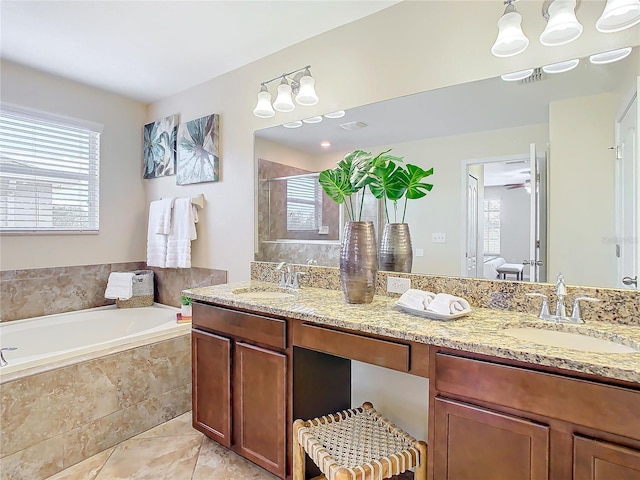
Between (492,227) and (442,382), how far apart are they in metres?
0.83

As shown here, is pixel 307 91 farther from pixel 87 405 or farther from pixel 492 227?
pixel 87 405

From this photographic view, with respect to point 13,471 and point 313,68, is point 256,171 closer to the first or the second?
point 313,68

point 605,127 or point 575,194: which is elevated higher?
point 605,127

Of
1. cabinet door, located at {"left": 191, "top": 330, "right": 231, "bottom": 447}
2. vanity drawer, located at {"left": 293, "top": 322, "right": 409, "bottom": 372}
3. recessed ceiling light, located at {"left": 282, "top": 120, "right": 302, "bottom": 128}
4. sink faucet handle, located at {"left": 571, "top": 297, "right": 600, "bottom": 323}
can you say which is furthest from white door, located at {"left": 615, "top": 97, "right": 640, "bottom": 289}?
cabinet door, located at {"left": 191, "top": 330, "right": 231, "bottom": 447}

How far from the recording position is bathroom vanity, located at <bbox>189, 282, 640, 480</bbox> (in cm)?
95

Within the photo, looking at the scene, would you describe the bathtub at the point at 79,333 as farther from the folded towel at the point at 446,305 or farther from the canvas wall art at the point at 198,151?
the folded towel at the point at 446,305

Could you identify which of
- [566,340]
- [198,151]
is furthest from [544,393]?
[198,151]

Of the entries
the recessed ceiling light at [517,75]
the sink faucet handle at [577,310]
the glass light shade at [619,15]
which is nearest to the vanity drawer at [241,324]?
the sink faucet handle at [577,310]

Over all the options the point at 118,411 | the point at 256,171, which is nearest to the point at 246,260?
the point at 256,171

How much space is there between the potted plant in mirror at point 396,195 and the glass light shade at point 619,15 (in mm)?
843

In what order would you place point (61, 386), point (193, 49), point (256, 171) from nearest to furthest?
point (61, 386)
point (193, 49)
point (256, 171)

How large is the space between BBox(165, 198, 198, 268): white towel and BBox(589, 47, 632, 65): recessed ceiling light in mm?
2631

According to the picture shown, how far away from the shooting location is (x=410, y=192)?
189 cm

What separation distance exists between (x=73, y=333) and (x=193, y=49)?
2357mm
